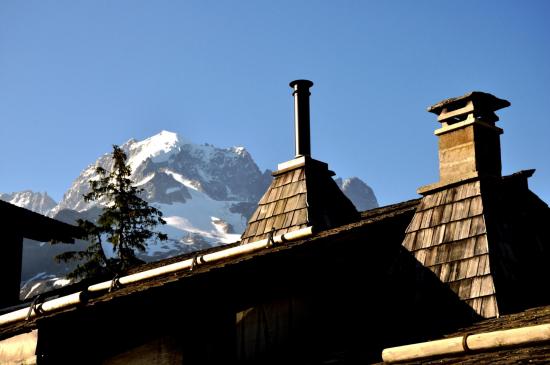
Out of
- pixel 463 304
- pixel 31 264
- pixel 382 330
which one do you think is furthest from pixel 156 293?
pixel 31 264

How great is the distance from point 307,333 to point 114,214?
90.5ft

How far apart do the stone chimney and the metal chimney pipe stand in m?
2.21

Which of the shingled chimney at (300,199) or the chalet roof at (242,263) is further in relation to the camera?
the shingled chimney at (300,199)

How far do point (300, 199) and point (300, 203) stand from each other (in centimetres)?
9

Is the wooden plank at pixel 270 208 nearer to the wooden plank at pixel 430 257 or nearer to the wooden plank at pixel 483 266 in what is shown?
the wooden plank at pixel 430 257

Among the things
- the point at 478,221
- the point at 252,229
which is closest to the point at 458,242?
the point at 478,221

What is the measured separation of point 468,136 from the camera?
37.3 ft

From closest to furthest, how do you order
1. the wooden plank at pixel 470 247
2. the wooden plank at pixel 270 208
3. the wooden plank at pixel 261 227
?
the wooden plank at pixel 470 247, the wooden plank at pixel 261 227, the wooden plank at pixel 270 208

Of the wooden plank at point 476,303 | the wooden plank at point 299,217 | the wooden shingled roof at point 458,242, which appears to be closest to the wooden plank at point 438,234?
the wooden shingled roof at point 458,242

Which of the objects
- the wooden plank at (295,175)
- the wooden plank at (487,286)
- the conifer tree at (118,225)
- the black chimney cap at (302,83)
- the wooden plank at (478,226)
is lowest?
the wooden plank at (487,286)

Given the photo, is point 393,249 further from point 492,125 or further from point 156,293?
point 156,293

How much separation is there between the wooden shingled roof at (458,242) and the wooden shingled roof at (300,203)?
5.30 ft

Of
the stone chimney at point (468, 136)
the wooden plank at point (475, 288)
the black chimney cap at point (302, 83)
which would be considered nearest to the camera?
the wooden plank at point (475, 288)

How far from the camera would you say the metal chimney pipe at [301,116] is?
13.1 meters
